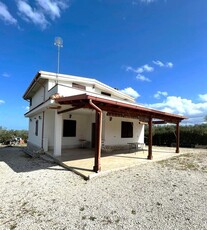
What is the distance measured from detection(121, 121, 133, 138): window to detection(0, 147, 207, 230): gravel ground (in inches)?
320

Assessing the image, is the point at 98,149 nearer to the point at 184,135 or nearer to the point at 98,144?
the point at 98,144

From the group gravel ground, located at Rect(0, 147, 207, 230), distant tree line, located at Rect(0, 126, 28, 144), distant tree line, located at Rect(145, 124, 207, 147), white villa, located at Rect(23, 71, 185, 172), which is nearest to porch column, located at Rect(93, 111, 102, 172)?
gravel ground, located at Rect(0, 147, 207, 230)

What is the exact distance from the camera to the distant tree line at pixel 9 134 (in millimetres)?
24823

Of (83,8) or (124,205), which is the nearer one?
(124,205)

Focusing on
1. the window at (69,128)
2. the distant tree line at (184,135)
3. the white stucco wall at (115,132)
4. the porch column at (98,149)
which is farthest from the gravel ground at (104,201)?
the distant tree line at (184,135)

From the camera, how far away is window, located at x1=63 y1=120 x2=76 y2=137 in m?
14.9

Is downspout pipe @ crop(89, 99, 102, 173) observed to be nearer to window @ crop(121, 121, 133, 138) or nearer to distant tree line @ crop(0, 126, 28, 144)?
window @ crop(121, 121, 133, 138)

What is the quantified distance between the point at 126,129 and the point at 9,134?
1809cm

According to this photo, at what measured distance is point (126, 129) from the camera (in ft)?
53.8

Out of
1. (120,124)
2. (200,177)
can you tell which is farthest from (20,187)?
(120,124)

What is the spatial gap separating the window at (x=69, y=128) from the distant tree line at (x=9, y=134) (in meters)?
13.4

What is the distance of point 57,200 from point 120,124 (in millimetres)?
11098

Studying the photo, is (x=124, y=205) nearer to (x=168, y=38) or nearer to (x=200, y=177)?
(x=200, y=177)

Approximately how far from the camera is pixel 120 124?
15.7 metres
